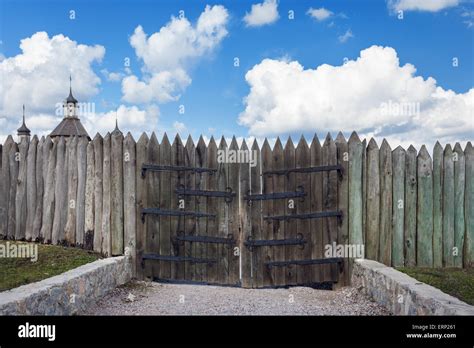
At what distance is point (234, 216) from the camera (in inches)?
323

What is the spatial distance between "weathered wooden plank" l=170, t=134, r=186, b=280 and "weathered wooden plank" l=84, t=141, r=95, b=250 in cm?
157

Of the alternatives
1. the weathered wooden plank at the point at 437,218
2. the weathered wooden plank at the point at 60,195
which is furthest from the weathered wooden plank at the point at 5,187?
the weathered wooden plank at the point at 437,218

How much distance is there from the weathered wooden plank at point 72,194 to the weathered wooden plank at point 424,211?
20.8ft

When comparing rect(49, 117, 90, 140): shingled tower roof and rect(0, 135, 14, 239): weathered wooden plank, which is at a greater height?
rect(49, 117, 90, 140): shingled tower roof

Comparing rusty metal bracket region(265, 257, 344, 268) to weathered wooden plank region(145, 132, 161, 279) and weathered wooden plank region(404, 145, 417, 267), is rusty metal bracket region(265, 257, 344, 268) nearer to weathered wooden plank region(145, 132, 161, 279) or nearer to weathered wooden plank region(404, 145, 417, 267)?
weathered wooden plank region(404, 145, 417, 267)

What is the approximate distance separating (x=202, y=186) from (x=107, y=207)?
1820mm

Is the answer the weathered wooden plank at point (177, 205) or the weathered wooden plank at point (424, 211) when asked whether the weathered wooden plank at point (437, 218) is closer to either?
the weathered wooden plank at point (424, 211)

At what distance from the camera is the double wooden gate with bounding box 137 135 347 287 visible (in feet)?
26.7

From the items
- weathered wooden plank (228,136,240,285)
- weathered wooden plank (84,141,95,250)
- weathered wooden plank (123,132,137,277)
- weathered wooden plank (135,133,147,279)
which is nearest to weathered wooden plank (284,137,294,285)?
weathered wooden plank (228,136,240,285)

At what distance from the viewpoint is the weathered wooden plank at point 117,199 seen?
841cm

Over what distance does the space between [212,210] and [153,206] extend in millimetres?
1087

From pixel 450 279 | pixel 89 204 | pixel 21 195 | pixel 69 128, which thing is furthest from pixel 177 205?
pixel 69 128

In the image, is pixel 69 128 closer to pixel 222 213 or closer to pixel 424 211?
pixel 222 213

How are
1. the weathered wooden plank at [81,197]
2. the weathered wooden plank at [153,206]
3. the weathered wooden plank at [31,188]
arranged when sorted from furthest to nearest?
the weathered wooden plank at [31,188] < the weathered wooden plank at [81,197] < the weathered wooden plank at [153,206]
